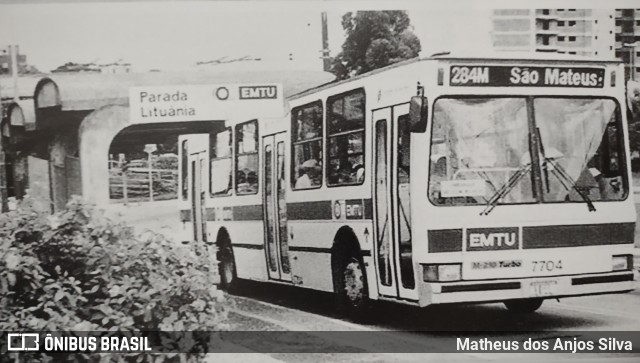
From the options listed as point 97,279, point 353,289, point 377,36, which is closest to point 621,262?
point 353,289

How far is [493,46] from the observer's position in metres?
5.52

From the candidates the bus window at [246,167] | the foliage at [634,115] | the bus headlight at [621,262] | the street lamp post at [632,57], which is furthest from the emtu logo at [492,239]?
the bus window at [246,167]

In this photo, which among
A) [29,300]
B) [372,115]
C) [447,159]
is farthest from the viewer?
[372,115]

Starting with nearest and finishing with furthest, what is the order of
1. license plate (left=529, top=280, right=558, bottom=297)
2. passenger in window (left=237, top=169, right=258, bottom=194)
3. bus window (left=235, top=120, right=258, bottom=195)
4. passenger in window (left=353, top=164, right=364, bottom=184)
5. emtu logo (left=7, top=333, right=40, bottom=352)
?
emtu logo (left=7, top=333, right=40, bottom=352)
license plate (left=529, top=280, right=558, bottom=297)
passenger in window (left=353, top=164, right=364, bottom=184)
bus window (left=235, top=120, right=258, bottom=195)
passenger in window (left=237, top=169, right=258, bottom=194)

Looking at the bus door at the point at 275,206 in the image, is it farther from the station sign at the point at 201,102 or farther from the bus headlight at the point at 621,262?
the bus headlight at the point at 621,262

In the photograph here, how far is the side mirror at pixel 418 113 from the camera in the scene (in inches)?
205

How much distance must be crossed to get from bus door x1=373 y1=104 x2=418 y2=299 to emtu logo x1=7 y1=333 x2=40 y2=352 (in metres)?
2.10

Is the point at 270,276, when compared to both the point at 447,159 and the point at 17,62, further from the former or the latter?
the point at 17,62

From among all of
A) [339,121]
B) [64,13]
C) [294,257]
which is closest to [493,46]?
[339,121]

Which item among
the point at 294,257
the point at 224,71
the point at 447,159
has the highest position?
the point at 224,71

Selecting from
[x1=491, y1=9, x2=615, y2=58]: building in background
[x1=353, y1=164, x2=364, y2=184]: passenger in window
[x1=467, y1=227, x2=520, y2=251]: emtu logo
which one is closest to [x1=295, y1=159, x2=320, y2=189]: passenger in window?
[x1=353, y1=164, x2=364, y2=184]: passenger in window

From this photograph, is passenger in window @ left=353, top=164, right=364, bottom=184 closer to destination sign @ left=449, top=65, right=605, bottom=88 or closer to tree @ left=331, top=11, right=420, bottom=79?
tree @ left=331, top=11, right=420, bottom=79

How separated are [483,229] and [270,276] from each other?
1655 millimetres

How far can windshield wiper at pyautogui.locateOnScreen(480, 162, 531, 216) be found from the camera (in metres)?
5.25
